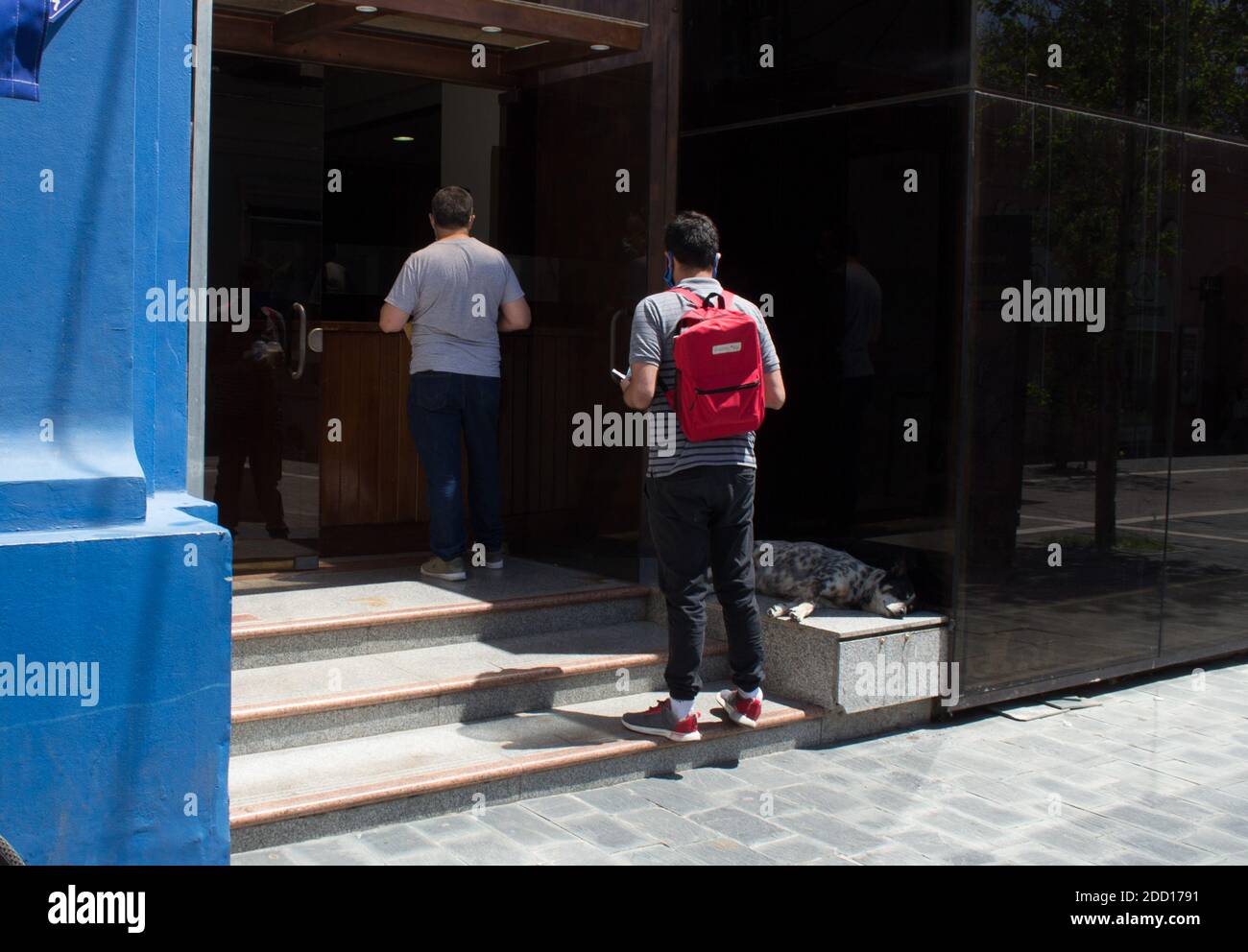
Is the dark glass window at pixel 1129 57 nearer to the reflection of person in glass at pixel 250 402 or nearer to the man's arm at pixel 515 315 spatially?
the man's arm at pixel 515 315

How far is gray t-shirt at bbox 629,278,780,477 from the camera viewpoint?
5.52 meters

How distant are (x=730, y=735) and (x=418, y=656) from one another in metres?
1.47

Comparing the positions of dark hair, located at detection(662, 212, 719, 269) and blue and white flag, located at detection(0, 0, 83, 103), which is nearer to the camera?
blue and white flag, located at detection(0, 0, 83, 103)

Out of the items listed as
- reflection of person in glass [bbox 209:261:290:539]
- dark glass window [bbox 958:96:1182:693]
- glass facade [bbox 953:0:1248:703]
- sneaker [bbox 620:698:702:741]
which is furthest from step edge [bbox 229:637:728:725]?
reflection of person in glass [bbox 209:261:290:539]

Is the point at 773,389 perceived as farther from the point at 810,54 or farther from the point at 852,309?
the point at 810,54

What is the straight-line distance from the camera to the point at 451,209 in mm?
7047

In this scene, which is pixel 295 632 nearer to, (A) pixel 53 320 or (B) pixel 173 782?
(B) pixel 173 782

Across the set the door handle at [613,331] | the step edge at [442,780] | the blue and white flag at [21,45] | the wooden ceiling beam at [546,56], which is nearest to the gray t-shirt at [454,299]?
the door handle at [613,331]

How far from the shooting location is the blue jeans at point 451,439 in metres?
7.01

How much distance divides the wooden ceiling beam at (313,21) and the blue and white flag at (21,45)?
113 inches

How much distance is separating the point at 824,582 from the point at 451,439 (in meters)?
2.07

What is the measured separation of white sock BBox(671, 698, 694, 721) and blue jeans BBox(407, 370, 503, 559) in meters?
1.92

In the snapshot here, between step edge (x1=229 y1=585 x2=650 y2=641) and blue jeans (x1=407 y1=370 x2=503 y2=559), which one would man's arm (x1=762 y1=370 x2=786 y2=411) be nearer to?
step edge (x1=229 y1=585 x2=650 y2=641)

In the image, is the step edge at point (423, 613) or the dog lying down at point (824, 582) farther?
the dog lying down at point (824, 582)
